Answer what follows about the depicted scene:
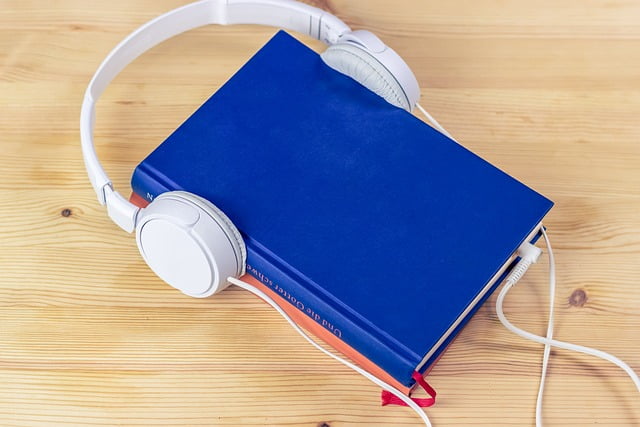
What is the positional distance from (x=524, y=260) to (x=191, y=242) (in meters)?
0.34

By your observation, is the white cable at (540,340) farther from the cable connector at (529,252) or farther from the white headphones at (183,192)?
the white headphones at (183,192)

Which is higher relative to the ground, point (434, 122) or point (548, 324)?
point (434, 122)

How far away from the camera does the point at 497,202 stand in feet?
3.04

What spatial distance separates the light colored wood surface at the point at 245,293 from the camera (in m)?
0.92

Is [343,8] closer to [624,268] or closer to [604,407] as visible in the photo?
[624,268]

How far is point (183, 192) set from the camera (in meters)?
0.90

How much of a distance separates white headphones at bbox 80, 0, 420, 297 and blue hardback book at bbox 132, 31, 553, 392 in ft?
0.07

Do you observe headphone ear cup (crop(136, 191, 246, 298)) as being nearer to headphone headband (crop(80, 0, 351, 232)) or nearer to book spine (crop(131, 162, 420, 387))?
book spine (crop(131, 162, 420, 387))

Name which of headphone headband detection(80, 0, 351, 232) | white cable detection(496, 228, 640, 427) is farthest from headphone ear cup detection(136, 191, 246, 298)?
white cable detection(496, 228, 640, 427)

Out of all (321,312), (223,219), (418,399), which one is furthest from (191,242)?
(418,399)

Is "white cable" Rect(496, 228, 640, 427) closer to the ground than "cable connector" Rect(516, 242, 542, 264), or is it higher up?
closer to the ground

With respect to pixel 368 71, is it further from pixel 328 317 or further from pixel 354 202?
pixel 328 317

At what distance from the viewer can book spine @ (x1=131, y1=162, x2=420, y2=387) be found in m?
0.86

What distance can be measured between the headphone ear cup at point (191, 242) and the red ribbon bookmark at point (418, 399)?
19 cm
